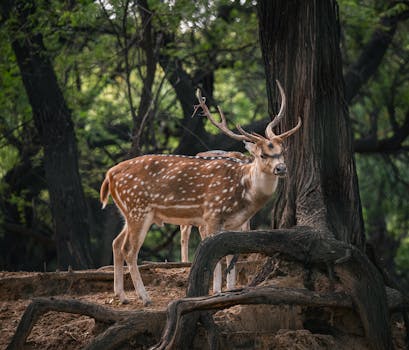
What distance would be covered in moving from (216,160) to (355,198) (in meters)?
1.64

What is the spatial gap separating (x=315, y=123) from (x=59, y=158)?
5.53 m

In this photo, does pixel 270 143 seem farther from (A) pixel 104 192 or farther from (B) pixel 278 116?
(A) pixel 104 192

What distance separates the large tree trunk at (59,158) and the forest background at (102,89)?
2 centimetres

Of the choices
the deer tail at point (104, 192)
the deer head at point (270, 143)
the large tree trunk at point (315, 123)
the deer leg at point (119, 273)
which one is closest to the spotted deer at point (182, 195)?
the deer leg at point (119, 273)

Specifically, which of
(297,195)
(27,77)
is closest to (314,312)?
(297,195)

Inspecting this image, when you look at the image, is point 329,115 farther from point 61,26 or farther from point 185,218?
point 61,26

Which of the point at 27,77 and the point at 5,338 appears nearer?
the point at 5,338

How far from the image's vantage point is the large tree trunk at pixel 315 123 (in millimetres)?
8586

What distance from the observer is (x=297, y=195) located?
8688mm

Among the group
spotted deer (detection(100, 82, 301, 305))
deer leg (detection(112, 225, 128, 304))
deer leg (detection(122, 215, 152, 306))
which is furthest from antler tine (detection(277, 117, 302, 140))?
deer leg (detection(112, 225, 128, 304))

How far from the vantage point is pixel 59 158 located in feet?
43.2

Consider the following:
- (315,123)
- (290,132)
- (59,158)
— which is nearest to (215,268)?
(290,132)

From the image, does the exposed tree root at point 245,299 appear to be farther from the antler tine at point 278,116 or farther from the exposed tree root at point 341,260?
the antler tine at point 278,116

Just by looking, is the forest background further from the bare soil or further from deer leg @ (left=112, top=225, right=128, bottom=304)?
the bare soil
